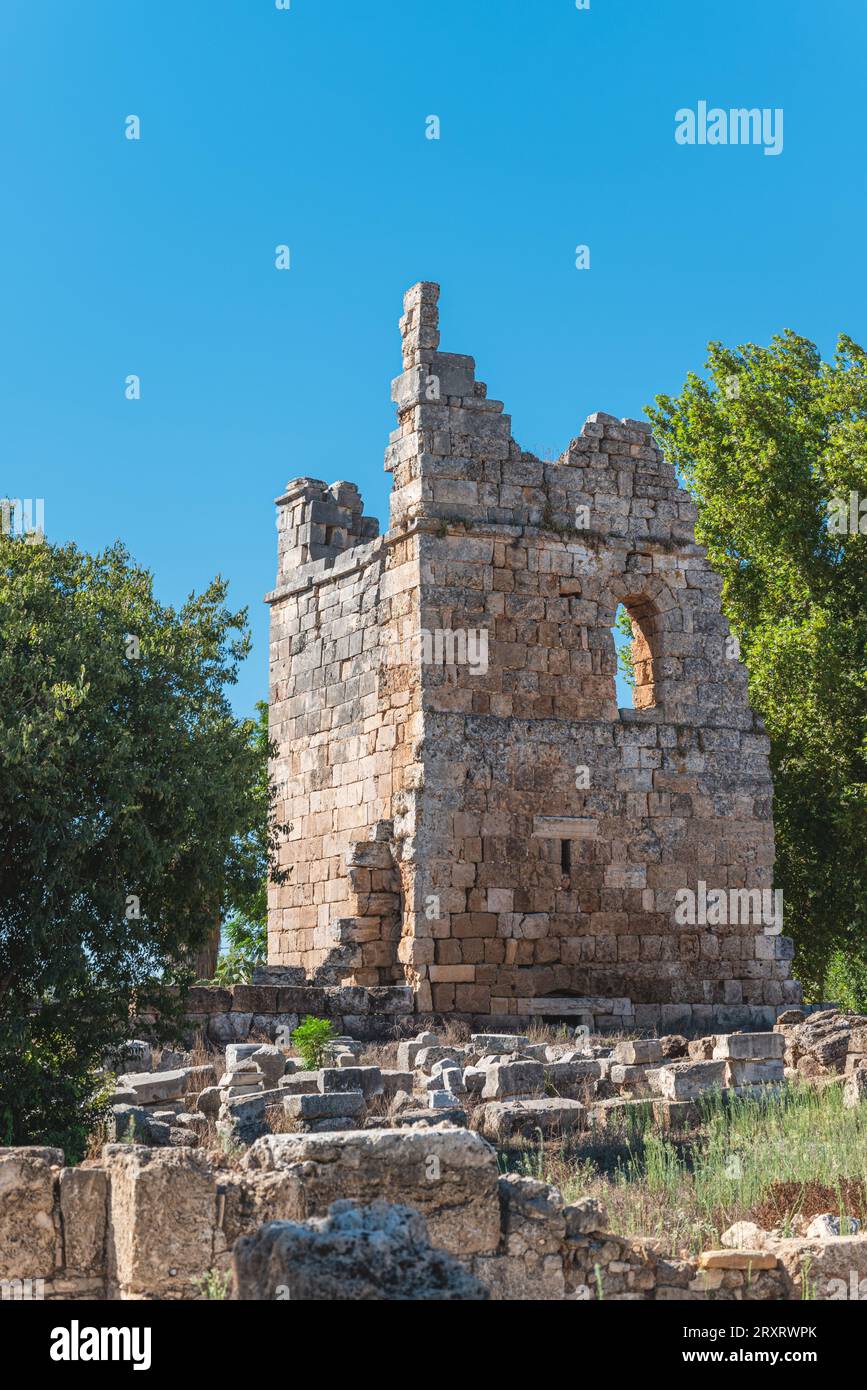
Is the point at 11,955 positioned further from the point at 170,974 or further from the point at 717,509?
the point at 717,509

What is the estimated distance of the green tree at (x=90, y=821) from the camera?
935 cm

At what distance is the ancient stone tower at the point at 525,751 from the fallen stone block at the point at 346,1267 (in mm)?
10494

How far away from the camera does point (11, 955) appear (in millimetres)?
9672

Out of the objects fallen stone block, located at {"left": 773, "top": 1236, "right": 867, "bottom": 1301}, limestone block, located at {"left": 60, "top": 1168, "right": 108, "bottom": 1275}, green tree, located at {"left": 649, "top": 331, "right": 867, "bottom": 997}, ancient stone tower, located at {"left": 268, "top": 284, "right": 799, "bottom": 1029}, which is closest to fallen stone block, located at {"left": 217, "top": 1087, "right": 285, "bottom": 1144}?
limestone block, located at {"left": 60, "top": 1168, "right": 108, "bottom": 1275}

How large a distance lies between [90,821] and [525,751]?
7.02 meters

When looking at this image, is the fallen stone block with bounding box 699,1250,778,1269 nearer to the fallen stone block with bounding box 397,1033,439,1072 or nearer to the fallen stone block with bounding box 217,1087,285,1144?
the fallen stone block with bounding box 217,1087,285,1144

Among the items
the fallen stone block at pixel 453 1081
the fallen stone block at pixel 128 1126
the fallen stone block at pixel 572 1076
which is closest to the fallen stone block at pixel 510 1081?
the fallen stone block at pixel 453 1081

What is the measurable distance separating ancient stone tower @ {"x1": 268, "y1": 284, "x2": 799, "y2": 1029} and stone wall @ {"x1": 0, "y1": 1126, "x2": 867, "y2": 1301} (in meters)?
8.81

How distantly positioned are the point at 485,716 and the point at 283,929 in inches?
154

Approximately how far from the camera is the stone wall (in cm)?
589

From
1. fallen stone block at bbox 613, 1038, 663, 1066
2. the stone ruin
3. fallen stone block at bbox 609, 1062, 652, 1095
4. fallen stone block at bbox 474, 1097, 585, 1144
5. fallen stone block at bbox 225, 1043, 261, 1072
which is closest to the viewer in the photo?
the stone ruin

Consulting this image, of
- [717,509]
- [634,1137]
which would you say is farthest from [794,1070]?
[717,509]

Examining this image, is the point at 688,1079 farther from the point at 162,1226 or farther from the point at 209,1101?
the point at 162,1226

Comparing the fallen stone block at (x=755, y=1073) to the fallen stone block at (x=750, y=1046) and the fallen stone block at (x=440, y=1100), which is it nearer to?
the fallen stone block at (x=750, y=1046)
